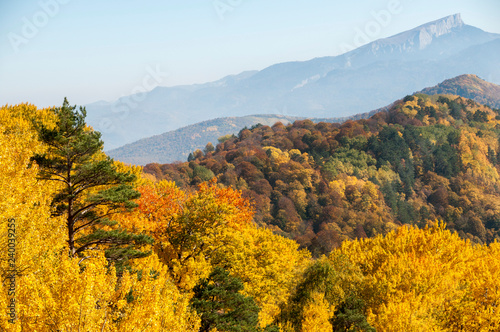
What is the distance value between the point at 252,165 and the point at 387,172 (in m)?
51.5

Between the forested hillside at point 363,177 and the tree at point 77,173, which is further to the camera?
the forested hillside at point 363,177

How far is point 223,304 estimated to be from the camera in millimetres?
27047

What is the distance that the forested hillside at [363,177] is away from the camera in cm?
12156

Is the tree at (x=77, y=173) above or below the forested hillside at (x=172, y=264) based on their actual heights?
above

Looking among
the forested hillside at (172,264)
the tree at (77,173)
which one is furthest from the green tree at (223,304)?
the tree at (77,173)

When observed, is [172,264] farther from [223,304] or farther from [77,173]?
[77,173]

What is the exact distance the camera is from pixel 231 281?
2775 cm

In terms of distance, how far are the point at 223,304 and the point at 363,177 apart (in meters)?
132

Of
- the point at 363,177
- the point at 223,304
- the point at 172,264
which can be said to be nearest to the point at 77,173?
the point at 172,264

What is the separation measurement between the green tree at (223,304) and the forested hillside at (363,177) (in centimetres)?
6047

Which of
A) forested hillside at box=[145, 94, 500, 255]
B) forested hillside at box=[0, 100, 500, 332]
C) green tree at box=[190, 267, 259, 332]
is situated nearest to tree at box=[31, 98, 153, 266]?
forested hillside at box=[0, 100, 500, 332]

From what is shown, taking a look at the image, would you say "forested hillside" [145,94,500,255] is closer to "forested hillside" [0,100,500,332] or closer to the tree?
"forested hillside" [0,100,500,332]

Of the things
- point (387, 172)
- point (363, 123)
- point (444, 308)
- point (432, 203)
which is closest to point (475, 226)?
point (432, 203)

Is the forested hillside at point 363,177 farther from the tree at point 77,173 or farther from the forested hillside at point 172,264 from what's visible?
the tree at point 77,173
